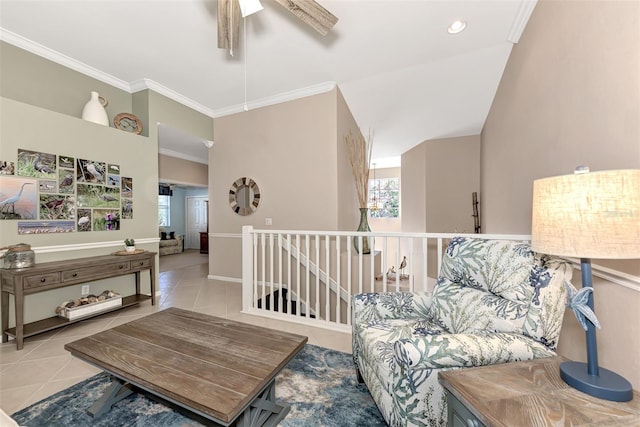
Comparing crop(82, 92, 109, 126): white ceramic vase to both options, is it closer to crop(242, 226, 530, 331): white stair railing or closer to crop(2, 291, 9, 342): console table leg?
crop(2, 291, 9, 342): console table leg

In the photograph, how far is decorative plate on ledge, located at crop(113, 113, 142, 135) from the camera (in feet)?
10.6

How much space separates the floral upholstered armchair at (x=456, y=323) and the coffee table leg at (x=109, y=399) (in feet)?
4.74

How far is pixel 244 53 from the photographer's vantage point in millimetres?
2809

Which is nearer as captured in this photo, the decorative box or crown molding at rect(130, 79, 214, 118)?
the decorative box

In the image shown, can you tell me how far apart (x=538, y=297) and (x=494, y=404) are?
618mm

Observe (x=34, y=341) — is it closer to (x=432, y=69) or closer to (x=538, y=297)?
(x=538, y=297)

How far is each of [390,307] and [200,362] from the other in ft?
3.71

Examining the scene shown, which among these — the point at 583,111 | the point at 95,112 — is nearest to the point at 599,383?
the point at 583,111

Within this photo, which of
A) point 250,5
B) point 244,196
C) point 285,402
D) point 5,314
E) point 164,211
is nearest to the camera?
point 285,402

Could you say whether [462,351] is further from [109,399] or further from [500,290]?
[109,399]

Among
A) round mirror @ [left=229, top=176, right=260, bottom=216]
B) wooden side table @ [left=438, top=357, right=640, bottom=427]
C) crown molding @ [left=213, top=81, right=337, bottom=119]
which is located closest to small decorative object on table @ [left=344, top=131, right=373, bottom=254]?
crown molding @ [left=213, top=81, right=337, bottom=119]

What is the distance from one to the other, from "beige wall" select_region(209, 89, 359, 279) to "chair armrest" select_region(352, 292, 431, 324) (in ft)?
6.25

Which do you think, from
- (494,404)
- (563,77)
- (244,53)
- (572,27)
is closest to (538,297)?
(494,404)

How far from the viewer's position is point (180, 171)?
19.1 feet
